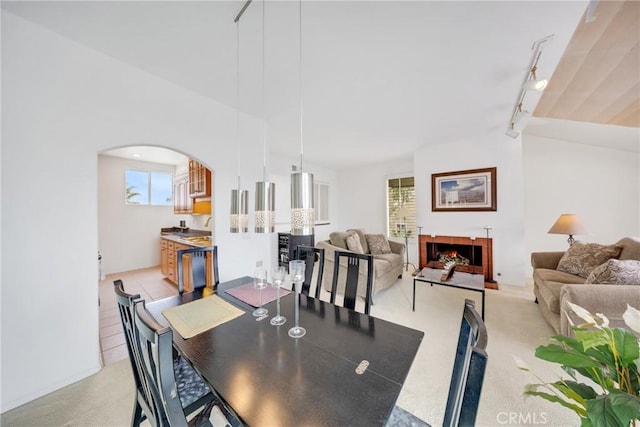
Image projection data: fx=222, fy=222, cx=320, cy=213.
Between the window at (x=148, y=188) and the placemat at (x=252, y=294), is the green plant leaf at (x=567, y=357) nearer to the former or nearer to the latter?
the placemat at (x=252, y=294)

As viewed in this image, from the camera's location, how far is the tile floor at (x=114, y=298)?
2.25m

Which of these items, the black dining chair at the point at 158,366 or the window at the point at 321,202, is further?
the window at the point at 321,202

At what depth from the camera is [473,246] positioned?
4.30 m

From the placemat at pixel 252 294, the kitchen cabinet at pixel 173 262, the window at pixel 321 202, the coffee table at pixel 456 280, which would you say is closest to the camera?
the placemat at pixel 252 294

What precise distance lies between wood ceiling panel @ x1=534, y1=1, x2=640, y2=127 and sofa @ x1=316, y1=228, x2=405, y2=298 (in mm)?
3069

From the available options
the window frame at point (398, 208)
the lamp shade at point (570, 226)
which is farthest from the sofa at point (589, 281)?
the window frame at point (398, 208)

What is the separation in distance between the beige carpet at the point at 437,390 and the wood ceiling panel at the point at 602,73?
2558 mm

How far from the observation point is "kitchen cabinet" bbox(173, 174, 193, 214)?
485cm

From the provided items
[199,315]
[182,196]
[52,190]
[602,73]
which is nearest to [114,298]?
[182,196]

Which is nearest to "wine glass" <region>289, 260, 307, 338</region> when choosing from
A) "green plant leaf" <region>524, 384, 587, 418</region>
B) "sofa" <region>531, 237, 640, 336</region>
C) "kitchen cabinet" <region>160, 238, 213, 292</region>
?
"green plant leaf" <region>524, 384, 587, 418</region>

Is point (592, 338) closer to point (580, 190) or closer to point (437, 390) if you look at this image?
point (437, 390)

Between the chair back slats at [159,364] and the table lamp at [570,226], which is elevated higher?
the table lamp at [570,226]

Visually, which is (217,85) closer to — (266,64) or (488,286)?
(266,64)

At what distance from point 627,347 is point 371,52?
7.48ft
